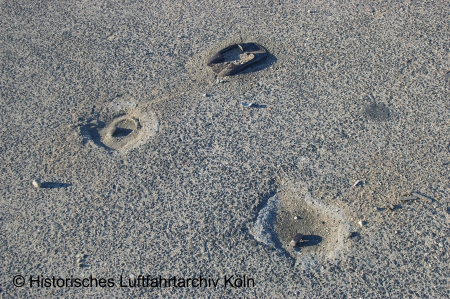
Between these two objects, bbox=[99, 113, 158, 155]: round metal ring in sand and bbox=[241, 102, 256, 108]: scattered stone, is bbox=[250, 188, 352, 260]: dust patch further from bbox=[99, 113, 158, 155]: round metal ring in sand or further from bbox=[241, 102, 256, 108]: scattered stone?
bbox=[99, 113, 158, 155]: round metal ring in sand

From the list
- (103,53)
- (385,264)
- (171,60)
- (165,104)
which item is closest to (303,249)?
(385,264)

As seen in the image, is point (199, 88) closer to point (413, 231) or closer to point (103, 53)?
point (103, 53)

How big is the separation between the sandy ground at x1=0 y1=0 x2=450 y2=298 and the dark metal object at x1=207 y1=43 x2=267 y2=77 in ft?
0.23

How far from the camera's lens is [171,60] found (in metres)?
3.83

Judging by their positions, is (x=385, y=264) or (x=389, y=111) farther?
(x=389, y=111)

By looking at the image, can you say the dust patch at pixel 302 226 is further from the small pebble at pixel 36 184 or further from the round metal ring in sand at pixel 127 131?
the small pebble at pixel 36 184

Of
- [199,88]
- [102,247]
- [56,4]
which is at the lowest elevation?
[102,247]

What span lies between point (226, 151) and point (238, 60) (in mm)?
923

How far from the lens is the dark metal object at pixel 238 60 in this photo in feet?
12.2

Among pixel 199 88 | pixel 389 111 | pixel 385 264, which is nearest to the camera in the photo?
pixel 385 264

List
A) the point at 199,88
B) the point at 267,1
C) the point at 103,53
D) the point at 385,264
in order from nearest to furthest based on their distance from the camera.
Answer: the point at 385,264
the point at 199,88
the point at 103,53
the point at 267,1

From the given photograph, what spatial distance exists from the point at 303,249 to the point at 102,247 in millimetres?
1145

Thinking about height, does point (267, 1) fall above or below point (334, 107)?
above

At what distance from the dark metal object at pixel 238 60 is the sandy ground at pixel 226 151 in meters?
0.07
